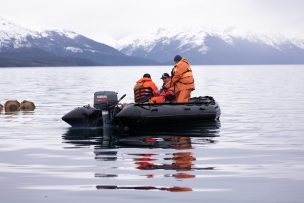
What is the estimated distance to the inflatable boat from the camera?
2345 centimetres

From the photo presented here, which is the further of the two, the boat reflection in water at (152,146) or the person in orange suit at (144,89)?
the person in orange suit at (144,89)

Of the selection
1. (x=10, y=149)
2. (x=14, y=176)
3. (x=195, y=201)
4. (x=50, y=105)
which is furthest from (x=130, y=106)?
(x=50, y=105)

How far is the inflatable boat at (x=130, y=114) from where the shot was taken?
76.9 feet

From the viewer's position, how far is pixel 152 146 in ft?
64.6

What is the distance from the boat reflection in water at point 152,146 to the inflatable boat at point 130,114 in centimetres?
35

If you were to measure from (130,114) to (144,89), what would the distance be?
6.22 feet

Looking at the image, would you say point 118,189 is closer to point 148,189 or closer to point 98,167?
point 148,189

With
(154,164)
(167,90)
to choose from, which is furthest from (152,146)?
(167,90)

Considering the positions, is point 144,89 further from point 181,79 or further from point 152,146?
point 152,146

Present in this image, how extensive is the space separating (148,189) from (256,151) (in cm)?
669

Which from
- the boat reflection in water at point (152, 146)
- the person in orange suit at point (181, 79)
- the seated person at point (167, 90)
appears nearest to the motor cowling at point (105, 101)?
the boat reflection in water at point (152, 146)

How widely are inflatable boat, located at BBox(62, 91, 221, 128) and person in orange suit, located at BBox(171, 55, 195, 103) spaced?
722 mm

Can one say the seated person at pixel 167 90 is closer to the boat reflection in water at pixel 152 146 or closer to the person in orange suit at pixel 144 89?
A: the person in orange suit at pixel 144 89

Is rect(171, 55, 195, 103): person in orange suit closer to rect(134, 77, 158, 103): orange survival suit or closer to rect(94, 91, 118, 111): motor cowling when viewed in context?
rect(134, 77, 158, 103): orange survival suit
